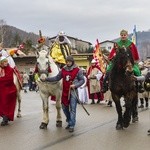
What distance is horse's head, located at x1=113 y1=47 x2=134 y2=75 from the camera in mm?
10250

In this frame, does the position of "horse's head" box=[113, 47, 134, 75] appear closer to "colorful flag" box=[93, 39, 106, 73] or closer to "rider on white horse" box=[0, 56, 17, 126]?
"rider on white horse" box=[0, 56, 17, 126]

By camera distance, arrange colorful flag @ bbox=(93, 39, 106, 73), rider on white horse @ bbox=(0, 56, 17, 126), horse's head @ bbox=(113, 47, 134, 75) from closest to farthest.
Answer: horse's head @ bbox=(113, 47, 134, 75) < rider on white horse @ bbox=(0, 56, 17, 126) < colorful flag @ bbox=(93, 39, 106, 73)

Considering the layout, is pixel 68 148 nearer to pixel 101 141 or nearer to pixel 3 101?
pixel 101 141

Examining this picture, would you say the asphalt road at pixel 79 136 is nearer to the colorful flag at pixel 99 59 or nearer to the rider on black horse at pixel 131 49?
the rider on black horse at pixel 131 49

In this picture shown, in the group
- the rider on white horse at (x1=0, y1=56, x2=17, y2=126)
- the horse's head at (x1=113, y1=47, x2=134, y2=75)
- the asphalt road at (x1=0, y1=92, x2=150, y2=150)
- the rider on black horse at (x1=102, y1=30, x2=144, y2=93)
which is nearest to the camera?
the asphalt road at (x1=0, y1=92, x2=150, y2=150)

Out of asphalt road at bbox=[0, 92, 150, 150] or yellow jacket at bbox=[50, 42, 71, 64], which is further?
yellow jacket at bbox=[50, 42, 71, 64]

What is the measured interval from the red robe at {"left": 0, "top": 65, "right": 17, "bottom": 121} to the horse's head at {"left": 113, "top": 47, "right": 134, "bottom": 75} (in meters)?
3.48

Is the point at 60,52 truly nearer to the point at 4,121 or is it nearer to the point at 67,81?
the point at 67,81

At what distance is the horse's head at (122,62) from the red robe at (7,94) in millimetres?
3482

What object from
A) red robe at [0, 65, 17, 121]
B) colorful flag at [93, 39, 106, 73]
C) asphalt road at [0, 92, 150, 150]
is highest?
colorful flag at [93, 39, 106, 73]

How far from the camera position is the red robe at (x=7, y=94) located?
12.3m

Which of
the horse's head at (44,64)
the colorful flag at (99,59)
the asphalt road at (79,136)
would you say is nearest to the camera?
the asphalt road at (79,136)

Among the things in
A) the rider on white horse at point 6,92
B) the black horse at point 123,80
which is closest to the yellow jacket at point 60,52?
the rider on white horse at point 6,92

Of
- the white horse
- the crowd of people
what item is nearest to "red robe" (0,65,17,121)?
the crowd of people
